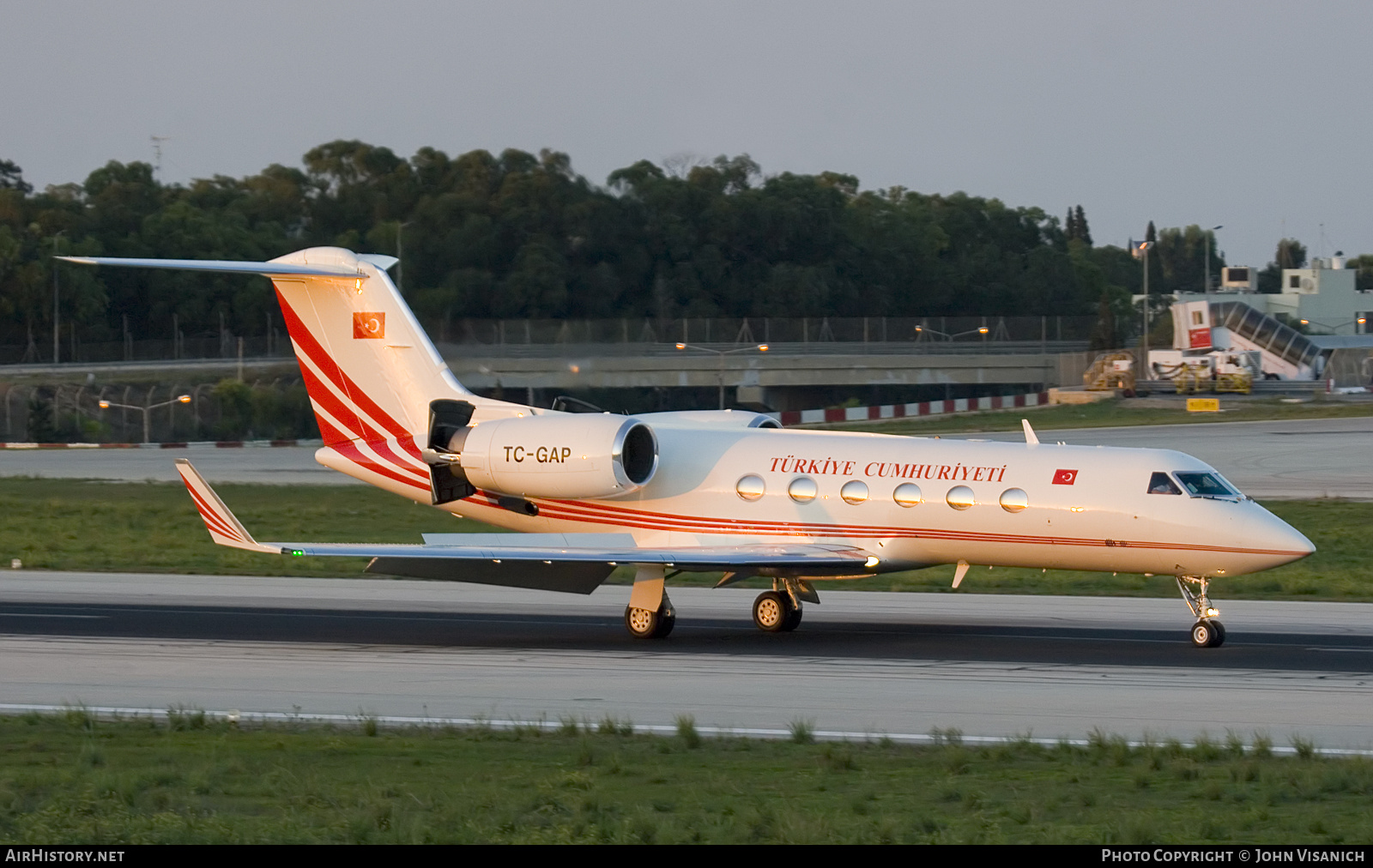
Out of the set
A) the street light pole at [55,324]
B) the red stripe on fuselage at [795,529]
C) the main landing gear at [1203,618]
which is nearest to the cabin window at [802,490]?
the red stripe on fuselage at [795,529]

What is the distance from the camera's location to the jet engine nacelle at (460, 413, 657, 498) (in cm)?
Answer: 2106

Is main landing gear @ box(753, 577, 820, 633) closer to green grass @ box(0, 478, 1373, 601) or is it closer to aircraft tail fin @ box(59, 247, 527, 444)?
green grass @ box(0, 478, 1373, 601)

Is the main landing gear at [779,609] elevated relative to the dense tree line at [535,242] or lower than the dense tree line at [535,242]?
lower

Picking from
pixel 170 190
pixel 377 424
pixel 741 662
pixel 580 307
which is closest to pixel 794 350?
pixel 580 307

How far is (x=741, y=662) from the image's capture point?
18.2m

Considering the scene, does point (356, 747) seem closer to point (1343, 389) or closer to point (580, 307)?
point (580, 307)

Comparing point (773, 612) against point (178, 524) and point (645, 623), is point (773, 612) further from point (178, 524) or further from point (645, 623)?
point (178, 524)

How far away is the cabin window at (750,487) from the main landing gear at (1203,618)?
5.51 m

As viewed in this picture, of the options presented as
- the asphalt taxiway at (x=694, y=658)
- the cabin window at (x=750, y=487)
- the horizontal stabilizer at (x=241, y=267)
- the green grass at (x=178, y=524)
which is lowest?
the green grass at (x=178, y=524)

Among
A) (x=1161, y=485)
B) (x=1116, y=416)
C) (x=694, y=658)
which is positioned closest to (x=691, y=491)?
(x=694, y=658)

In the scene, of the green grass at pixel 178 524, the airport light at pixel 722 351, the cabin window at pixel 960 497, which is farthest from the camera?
the airport light at pixel 722 351

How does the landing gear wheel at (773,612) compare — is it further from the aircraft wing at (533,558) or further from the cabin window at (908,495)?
the cabin window at (908,495)

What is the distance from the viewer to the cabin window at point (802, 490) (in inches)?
821

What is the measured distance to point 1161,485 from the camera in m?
19.3
